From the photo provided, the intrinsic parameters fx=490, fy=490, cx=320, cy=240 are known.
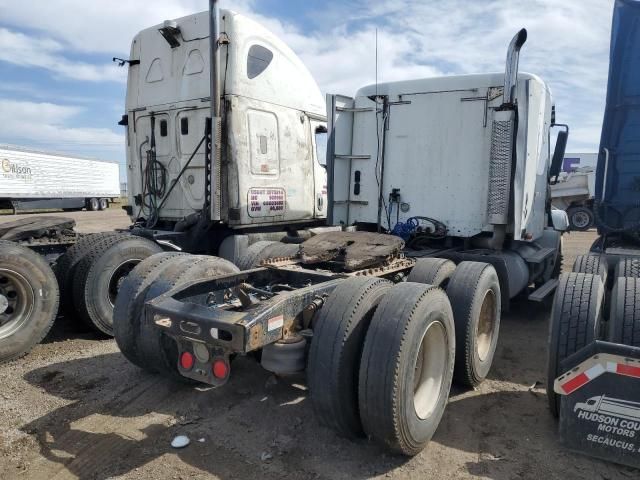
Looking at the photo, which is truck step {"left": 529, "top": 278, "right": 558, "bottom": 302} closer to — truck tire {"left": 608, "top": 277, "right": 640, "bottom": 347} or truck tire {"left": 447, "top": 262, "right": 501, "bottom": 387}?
truck tire {"left": 447, "top": 262, "right": 501, "bottom": 387}

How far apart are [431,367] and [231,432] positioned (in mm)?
1541

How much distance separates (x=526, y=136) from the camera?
18.0ft

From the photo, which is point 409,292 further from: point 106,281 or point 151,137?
point 151,137

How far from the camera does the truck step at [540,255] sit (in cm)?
647

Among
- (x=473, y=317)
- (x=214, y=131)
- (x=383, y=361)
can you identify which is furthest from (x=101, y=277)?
(x=473, y=317)

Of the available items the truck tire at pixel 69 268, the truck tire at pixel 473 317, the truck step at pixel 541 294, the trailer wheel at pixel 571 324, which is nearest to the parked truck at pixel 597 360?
the trailer wheel at pixel 571 324

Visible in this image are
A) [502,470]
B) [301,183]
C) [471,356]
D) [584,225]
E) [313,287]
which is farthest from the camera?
[584,225]

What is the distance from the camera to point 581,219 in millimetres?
17266

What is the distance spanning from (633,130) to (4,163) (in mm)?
29140

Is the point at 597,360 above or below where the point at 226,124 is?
below

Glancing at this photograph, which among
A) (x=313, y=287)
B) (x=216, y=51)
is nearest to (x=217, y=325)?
(x=313, y=287)

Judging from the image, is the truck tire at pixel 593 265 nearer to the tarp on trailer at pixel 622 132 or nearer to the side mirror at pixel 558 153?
the tarp on trailer at pixel 622 132

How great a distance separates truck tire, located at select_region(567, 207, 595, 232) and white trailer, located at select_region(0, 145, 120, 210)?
2749cm

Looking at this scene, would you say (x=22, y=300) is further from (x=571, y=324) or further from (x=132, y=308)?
(x=571, y=324)
